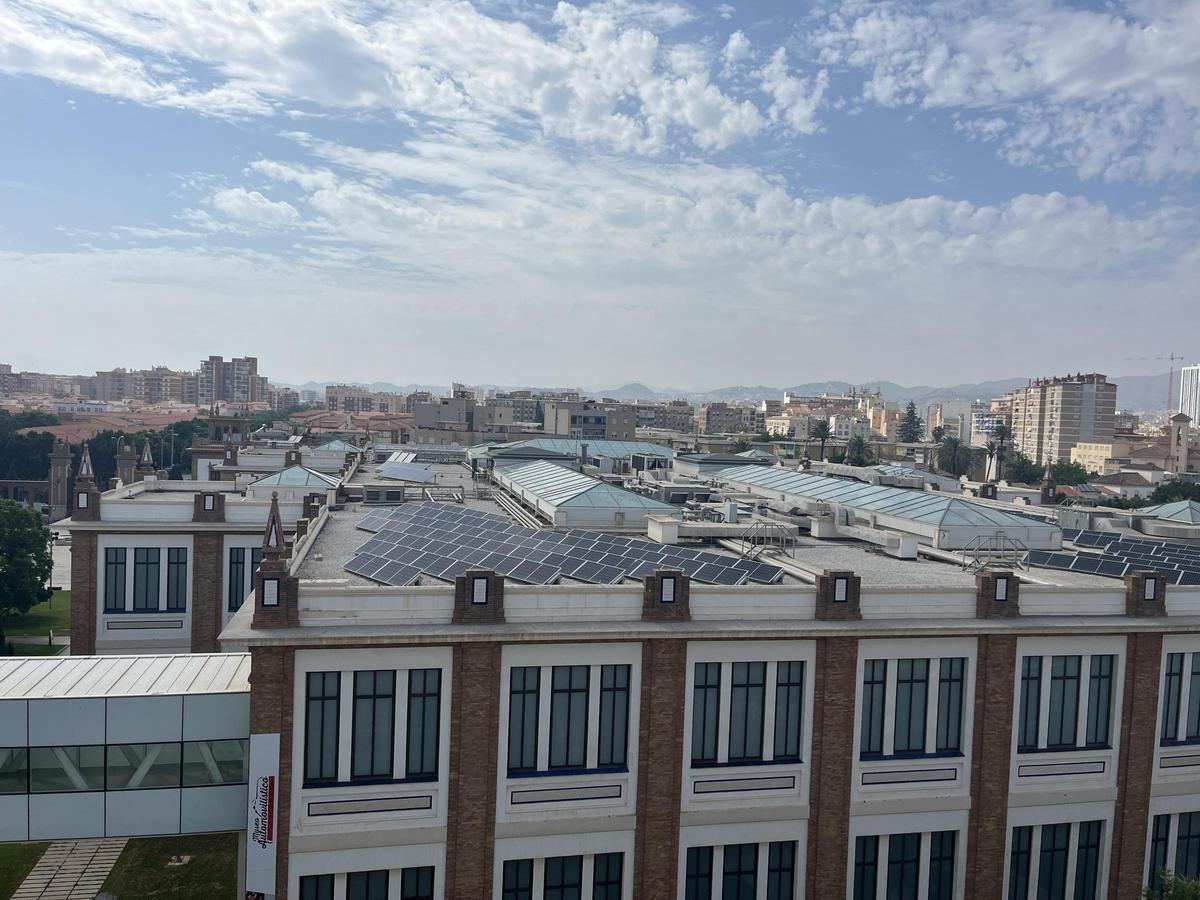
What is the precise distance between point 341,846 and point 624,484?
30216mm

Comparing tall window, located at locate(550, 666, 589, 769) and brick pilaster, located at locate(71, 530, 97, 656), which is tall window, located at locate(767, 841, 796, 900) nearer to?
tall window, located at locate(550, 666, 589, 769)

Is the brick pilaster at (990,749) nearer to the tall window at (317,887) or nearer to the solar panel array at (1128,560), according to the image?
the solar panel array at (1128,560)

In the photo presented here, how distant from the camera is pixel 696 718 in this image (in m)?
19.9

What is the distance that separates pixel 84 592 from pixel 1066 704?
105ft

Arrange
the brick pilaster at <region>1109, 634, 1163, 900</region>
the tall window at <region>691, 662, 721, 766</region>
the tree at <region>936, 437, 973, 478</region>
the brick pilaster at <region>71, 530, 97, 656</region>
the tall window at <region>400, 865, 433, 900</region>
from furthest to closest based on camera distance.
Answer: the tree at <region>936, 437, 973, 478</region> → the brick pilaster at <region>71, 530, 97, 656</region> → the brick pilaster at <region>1109, 634, 1163, 900</region> → the tall window at <region>691, 662, 721, 766</region> → the tall window at <region>400, 865, 433, 900</region>

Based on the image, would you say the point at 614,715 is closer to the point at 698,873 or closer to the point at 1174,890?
the point at 698,873

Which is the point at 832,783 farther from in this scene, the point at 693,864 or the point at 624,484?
the point at 624,484

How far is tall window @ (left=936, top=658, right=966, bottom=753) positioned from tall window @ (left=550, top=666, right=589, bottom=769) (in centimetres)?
836

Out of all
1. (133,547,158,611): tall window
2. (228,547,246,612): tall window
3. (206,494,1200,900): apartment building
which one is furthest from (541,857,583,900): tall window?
(133,547,158,611): tall window

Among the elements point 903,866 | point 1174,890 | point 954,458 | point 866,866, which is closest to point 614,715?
point 866,866

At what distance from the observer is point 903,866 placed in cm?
2109

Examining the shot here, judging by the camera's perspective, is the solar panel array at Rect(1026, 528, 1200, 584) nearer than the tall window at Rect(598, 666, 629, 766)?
No

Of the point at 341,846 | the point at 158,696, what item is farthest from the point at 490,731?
the point at 158,696

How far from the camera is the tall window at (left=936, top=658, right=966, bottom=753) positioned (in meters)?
21.0
